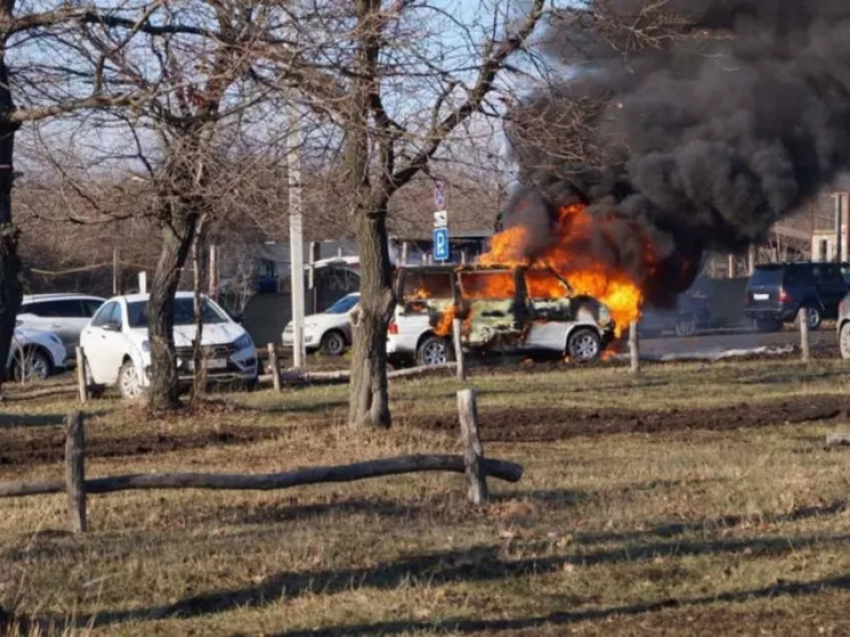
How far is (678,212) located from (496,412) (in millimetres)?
10800

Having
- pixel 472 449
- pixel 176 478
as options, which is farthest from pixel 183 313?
pixel 176 478

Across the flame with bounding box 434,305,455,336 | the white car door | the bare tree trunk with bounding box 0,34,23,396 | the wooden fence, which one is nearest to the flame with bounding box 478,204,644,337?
the flame with bounding box 434,305,455,336

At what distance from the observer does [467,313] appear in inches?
1043

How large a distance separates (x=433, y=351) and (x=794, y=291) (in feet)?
47.4

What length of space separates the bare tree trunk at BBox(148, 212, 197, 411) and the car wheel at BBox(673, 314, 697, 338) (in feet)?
69.3

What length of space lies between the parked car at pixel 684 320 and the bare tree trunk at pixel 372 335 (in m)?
20.4

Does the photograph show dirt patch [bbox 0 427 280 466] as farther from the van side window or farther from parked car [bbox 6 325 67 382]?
parked car [bbox 6 325 67 382]

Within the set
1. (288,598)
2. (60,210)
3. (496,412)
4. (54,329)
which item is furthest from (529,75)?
(54,329)

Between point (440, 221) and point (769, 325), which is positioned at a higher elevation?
point (440, 221)

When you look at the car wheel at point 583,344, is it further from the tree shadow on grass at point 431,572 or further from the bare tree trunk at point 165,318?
the tree shadow on grass at point 431,572

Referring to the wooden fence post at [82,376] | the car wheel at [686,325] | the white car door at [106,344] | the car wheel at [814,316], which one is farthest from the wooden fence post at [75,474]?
the car wheel at [814,316]

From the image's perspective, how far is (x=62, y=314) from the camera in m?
33.2

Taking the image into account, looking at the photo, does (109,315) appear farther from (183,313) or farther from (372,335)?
(372,335)

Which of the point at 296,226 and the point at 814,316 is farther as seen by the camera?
the point at 814,316
